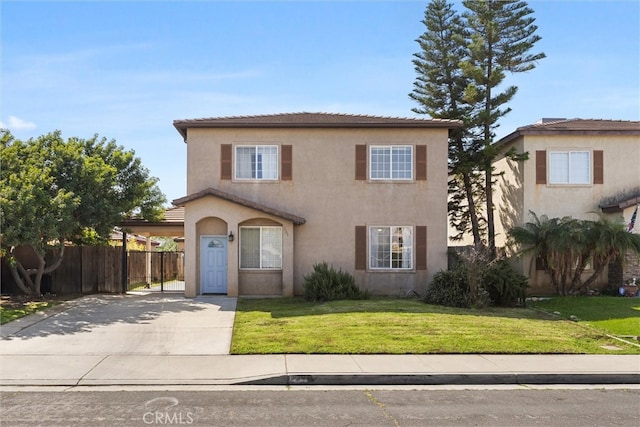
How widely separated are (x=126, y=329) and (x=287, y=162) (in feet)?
30.0

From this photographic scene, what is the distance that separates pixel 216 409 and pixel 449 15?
922 inches

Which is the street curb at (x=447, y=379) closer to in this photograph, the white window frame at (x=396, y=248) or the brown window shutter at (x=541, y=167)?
the white window frame at (x=396, y=248)

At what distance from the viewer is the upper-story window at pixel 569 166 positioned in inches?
897

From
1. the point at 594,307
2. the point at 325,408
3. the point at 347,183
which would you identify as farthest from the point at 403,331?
the point at 347,183

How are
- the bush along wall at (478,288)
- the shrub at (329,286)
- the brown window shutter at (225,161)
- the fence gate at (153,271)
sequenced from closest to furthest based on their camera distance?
the bush along wall at (478,288) → the shrub at (329,286) → the brown window shutter at (225,161) → the fence gate at (153,271)

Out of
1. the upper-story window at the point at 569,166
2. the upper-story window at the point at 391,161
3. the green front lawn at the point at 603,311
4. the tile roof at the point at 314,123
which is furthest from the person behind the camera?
the upper-story window at the point at 569,166

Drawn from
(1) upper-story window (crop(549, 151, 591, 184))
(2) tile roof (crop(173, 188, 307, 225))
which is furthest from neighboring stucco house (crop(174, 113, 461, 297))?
(1) upper-story window (crop(549, 151, 591, 184))

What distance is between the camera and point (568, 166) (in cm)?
2281

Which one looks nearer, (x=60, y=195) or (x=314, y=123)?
A: (x=60, y=195)

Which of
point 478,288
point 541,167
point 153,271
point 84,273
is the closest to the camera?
point 478,288

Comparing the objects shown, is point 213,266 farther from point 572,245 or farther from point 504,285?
point 572,245

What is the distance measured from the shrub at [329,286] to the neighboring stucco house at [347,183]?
157 cm

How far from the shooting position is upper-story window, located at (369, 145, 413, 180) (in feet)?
70.7

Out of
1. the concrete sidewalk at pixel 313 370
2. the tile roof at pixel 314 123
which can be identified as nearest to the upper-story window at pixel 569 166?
the tile roof at pixel 314 123
